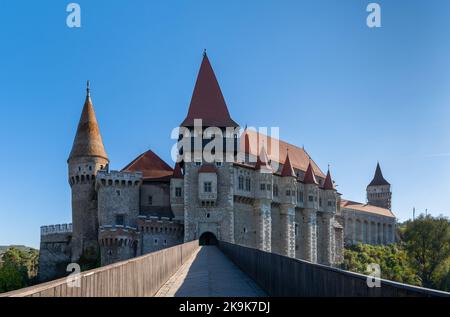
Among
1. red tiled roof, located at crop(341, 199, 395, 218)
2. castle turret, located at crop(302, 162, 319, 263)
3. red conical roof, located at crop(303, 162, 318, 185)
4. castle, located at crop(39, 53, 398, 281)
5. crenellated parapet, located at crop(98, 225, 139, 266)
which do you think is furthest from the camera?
red tiled roof, located at crop(341, 199, 395, 218)

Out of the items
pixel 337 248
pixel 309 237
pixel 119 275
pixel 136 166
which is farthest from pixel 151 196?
pixel 119 275

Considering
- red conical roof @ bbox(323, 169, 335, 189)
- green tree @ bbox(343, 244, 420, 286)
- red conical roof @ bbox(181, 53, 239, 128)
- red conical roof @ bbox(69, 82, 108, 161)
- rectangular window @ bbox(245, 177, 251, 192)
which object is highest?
red conical roof @ bbox(181, 53, 239, 128)

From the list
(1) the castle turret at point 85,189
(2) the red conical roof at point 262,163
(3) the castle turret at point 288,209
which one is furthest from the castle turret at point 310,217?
(1) the castle turret at point 85,189

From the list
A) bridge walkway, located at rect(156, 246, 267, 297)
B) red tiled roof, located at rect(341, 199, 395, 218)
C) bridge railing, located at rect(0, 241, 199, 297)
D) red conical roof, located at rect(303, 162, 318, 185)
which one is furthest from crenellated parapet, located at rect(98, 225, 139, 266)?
red tiled roof, located at rect(341, 199, 395, 218)

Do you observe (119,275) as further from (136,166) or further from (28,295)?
(136,166)

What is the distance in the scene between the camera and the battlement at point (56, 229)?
54406mm

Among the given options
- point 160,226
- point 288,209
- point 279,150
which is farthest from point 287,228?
point 160,226

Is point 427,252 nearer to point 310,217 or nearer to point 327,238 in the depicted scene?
point 310,217

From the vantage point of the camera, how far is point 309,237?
202ft

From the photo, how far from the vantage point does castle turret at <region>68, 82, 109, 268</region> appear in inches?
2004

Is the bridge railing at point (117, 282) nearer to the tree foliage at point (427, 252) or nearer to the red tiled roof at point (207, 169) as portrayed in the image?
the red tiled roof at point (207, 169)

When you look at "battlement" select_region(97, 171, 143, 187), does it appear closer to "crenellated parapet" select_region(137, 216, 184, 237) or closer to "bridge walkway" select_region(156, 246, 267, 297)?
"crenellated parapet" select_region(137, 216, 184, 237)

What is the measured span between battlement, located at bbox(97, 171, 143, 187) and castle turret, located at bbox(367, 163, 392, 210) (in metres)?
76.9
